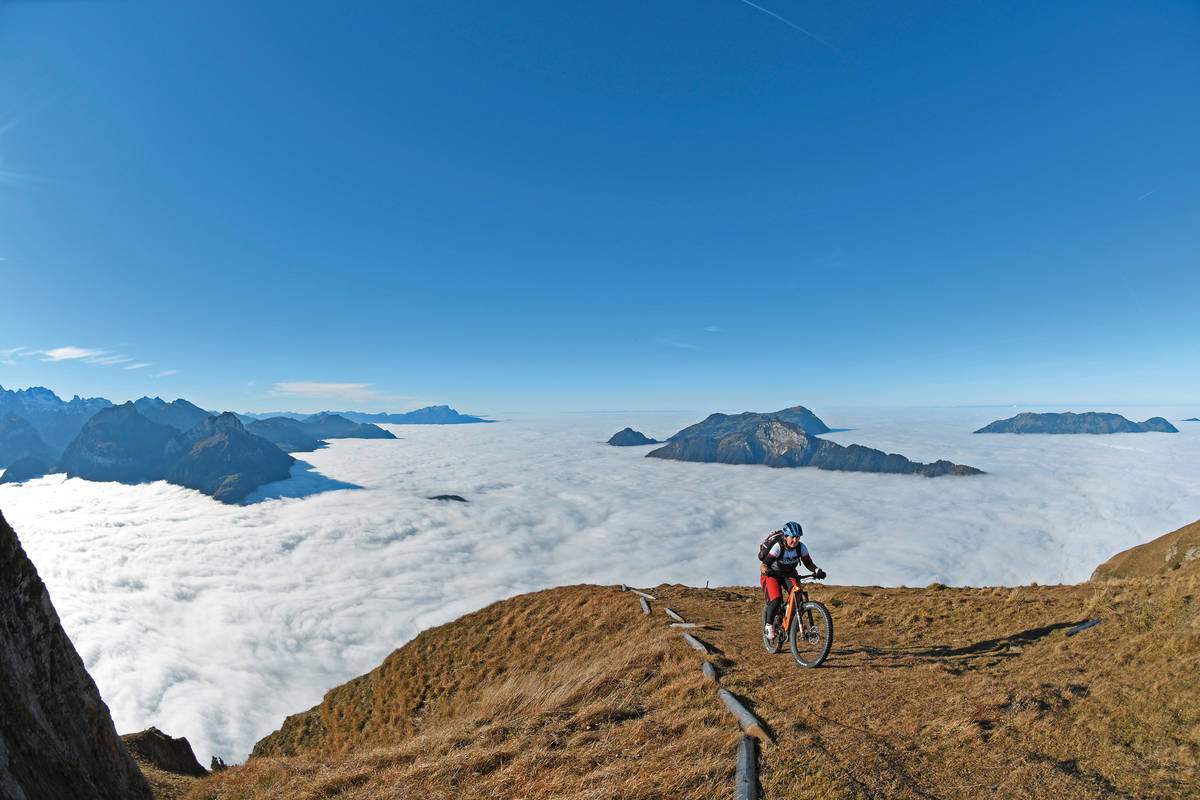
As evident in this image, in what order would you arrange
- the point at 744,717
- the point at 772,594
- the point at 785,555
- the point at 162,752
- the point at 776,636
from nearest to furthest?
the point at 744,717
the point at 785,555
the point at 772,594
the point at 776,636
the point at 162,752

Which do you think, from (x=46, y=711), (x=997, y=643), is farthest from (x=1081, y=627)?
(x=46, y=711)

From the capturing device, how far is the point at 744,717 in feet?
24.8

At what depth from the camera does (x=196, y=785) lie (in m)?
9.89

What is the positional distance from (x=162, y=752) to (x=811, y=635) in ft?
63.9

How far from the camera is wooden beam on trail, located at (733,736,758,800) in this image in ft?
17.9

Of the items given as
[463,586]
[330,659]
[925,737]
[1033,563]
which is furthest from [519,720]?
[1033,563]

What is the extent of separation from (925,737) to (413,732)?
17.9 meters

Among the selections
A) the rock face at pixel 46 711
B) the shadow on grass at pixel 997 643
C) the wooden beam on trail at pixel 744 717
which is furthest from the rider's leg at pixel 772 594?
the rock face at pixel 46 711

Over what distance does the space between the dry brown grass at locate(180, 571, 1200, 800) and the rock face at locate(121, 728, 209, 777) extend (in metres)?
4.63

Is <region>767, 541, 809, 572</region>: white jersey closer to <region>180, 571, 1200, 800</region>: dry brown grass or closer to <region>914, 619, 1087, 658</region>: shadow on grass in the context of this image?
<region>180, 571, 1200, 800</region>: dry brown grass

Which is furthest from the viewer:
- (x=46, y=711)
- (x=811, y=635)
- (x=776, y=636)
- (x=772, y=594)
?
(x=776, y=636)

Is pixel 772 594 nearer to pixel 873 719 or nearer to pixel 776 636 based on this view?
pixel 776 636

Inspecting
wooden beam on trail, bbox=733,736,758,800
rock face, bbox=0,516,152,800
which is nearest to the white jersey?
wooden beam on trail, bbox=733,736,758,800

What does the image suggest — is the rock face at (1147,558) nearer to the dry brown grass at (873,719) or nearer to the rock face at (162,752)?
the dry brown grass at (873,719)
